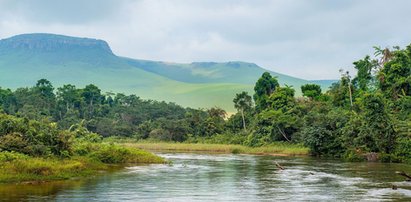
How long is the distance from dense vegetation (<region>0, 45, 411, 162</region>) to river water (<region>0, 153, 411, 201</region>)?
17.6 feet

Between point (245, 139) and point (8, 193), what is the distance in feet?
173

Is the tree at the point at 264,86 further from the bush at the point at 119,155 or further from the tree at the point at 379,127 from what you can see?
the bush at the point at 119,155

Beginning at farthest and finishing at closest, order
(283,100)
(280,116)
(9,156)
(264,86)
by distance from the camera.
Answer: (264,86) → (283,100) → (280,116) → (9,156)

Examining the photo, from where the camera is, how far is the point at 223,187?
2644 cm

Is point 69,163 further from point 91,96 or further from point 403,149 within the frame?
point 91,96

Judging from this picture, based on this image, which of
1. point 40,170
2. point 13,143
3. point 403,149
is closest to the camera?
point 40,170

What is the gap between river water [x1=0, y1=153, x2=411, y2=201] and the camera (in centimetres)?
2217

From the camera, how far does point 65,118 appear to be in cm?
9119

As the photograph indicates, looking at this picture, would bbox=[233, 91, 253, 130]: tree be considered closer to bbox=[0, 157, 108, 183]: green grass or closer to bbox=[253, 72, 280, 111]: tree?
bbox=[253, 72, 280, 111]: tree

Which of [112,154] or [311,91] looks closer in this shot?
[112,154]

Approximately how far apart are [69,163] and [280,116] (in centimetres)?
3864

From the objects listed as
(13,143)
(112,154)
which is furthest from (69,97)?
(13,143)

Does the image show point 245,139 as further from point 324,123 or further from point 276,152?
point 324,123

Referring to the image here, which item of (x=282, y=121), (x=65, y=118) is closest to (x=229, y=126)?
(x=282, y=121)
